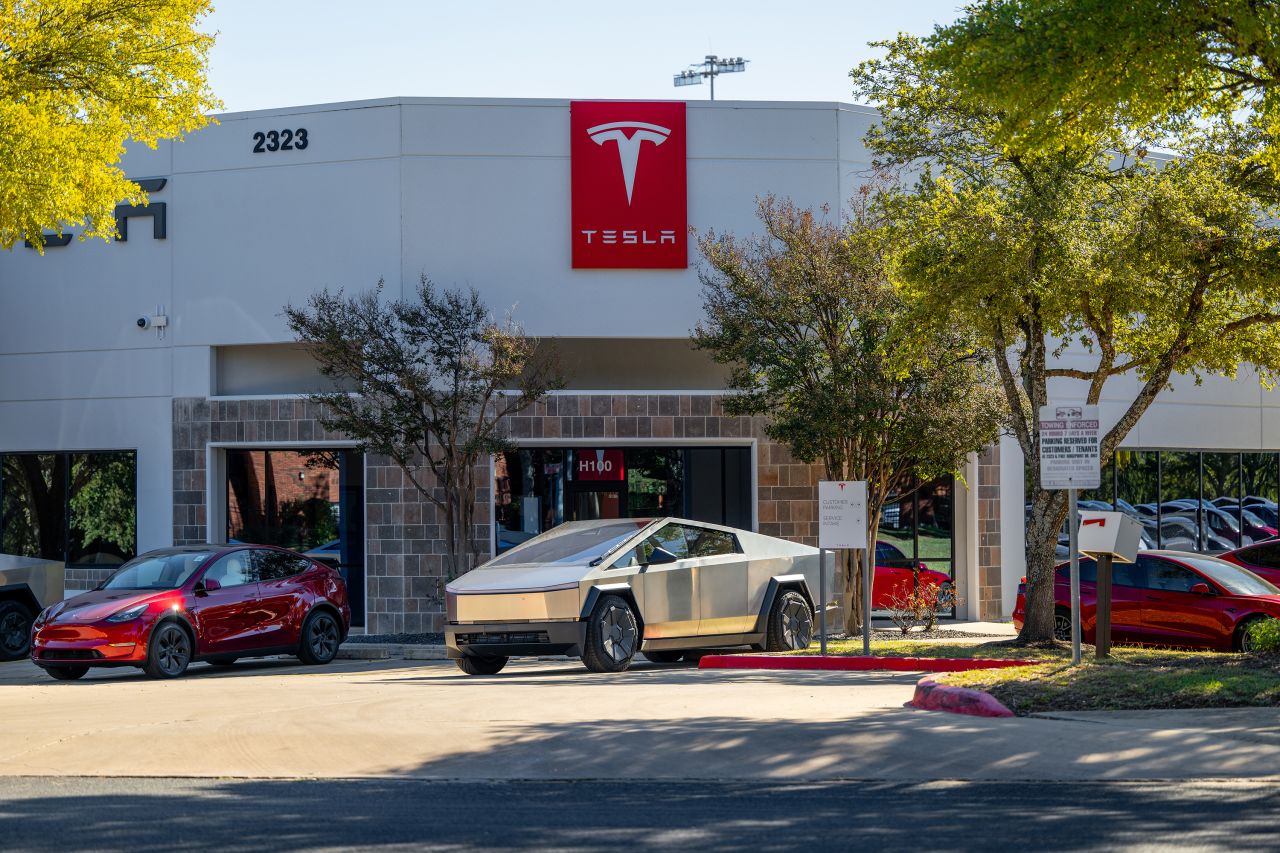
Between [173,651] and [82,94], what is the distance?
6883 millimetres

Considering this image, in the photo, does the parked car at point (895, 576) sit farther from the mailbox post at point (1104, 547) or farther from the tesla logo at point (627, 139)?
the mailbox post at point (1104, 547)

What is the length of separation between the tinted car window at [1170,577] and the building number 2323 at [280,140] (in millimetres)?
14780

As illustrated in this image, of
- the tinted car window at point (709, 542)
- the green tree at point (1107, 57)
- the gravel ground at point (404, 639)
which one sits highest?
the green tree at point (1107, 57)

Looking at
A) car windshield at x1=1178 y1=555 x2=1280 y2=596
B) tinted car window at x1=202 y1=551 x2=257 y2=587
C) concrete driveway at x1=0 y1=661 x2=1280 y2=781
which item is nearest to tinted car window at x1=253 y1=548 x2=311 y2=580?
tinted car window at x1=202 y1=551 x2=257 y2=587

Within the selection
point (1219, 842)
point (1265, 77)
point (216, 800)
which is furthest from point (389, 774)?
point (1265, 77)

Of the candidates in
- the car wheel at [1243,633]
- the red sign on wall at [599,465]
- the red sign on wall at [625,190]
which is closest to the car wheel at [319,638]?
the red sign on wall at [599,465]

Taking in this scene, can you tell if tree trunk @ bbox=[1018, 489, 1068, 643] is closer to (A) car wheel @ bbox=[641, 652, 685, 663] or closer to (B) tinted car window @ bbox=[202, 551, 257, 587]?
(A) car wheel @ bbox=[641, 652, 685, 663]

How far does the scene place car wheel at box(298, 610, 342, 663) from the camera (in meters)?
19.0

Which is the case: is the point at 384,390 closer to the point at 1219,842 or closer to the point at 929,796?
the point at 929,796

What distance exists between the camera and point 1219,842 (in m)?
6.83

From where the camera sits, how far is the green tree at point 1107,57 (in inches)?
466

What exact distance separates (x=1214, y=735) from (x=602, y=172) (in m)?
17.0

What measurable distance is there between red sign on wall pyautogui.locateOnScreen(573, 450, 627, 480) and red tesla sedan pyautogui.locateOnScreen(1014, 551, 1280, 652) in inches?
303

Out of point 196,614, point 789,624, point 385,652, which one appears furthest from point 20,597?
point 789,624
